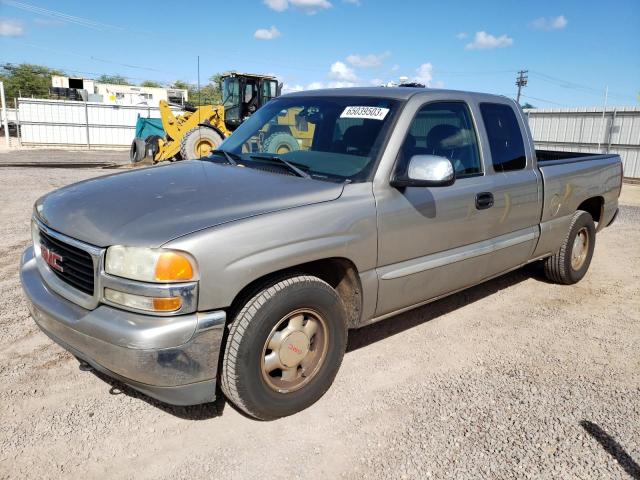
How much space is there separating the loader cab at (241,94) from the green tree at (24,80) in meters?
45.7

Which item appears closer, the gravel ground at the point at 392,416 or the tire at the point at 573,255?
the gravel ground at the point at 392,416

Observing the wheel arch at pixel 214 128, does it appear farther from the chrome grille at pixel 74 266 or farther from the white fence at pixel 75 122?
the white fence at pixel 75 122

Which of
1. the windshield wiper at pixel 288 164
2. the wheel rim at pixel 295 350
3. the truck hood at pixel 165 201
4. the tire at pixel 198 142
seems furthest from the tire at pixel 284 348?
the tire at pixel 198 142

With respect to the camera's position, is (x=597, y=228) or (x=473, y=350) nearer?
(x=473, y=350)

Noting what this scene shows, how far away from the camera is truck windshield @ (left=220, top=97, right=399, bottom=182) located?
323cm

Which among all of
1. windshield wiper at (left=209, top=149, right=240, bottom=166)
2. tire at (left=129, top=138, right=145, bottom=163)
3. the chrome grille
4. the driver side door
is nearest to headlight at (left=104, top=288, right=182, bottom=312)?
the chrome grille

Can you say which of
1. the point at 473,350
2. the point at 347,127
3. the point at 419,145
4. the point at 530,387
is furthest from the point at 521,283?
the point at 347,127

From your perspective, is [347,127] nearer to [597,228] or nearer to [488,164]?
[488,164]

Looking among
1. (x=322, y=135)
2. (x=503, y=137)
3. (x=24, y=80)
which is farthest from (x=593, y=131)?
(x=24, y=80)

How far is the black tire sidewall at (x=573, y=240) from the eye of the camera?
510 centimetres

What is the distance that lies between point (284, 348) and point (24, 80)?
68155mm

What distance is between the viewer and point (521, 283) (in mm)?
5465

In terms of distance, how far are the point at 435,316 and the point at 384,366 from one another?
1.10 metres

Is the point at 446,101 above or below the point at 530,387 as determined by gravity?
above
